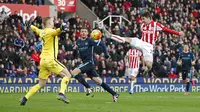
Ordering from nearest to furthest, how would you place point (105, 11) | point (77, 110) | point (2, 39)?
1. point (77, 110)
2. point (2, 39)
3. point (105, 11)

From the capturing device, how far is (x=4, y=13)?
36.4 meters

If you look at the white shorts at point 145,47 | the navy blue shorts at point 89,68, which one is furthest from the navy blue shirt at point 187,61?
the navy blue shorts at point 89,68

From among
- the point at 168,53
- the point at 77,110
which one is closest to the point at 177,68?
the point at 168,53

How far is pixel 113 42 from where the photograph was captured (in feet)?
129

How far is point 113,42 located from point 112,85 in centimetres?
411

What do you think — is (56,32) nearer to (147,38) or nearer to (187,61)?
(147,38)

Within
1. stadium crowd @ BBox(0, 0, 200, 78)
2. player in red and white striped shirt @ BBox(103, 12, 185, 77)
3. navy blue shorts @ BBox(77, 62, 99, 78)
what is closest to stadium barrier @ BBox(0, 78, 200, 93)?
stadium crowd @ BBox(0, 0, 200, 78)

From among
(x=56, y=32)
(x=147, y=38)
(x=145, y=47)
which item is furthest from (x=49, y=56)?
(x=147, y=38)

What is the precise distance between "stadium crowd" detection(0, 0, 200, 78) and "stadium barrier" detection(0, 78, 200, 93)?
0.45 meters

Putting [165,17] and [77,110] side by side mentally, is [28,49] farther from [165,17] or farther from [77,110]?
[77,110]

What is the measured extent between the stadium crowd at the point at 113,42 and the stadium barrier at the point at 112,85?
0.45 meters

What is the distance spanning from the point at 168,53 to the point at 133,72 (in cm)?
820

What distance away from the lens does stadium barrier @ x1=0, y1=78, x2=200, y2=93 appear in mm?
33469

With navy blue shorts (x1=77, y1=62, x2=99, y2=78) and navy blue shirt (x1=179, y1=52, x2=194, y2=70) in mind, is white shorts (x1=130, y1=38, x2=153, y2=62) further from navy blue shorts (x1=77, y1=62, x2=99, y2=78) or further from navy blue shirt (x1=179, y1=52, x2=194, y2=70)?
navy blue shirt (x1=179, y1=52, x2=194, y2=70)
